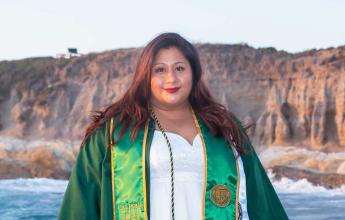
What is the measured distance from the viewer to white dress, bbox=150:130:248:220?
264cm

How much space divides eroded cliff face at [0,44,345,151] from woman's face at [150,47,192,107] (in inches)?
770

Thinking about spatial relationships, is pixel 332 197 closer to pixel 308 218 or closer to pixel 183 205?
pixel 308 218

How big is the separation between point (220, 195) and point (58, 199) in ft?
44.8

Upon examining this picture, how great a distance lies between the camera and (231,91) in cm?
2820

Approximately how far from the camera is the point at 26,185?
20.7m

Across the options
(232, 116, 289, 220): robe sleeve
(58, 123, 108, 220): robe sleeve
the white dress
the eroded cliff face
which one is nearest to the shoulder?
(58, 123, 108, 220): robe sleeve

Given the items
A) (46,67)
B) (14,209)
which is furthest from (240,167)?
(46,67)

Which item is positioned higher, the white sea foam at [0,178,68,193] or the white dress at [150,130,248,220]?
the white dress at [150,130,248,220]

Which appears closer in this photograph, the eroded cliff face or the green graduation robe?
the green graduation robe

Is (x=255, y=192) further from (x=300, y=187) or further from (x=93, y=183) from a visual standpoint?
(x=300, y=187)

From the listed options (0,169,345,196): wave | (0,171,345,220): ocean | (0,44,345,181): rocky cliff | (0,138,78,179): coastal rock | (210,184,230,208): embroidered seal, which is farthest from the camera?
(0,44,345,181): rocky cliff

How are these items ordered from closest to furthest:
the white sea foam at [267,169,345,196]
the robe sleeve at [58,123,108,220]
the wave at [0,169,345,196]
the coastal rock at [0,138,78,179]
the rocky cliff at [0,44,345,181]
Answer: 1. the robe sleeve at [58,123,108,220]
2. the white sea foam at [267,169,345,196]
3. the wave at [0,169,345,196]
4. the coastal rock at [0,138,78,179]
5. the rocky cliff at [0,44,345,181]

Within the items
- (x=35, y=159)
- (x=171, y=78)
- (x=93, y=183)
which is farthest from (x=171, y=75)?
(x=35, y=159)

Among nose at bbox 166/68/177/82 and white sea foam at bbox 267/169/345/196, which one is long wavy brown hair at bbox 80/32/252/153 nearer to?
nose at bbox 166/68/177/82
